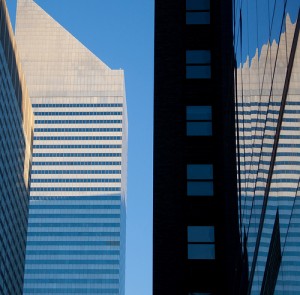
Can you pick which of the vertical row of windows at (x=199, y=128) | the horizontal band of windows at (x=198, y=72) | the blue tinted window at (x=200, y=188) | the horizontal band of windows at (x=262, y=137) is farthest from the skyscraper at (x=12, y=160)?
the horizontal band of windows at (x=262, y=137)

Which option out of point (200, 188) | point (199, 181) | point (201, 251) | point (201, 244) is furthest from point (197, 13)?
point (201, 251)

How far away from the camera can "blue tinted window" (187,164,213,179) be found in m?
49.3

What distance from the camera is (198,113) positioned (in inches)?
2030

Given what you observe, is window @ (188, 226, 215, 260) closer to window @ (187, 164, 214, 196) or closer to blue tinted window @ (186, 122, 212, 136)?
window @ (187, 164, 214, 196)

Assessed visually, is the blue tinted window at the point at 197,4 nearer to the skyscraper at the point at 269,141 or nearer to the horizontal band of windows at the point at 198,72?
the horizontal band of windows at the point at 198,72

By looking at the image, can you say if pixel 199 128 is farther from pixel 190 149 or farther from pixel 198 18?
pixel 198 18

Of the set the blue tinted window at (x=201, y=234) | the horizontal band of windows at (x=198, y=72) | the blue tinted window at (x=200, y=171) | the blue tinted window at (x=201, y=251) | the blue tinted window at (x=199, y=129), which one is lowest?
the blue tinted window at (x=201, y=251)

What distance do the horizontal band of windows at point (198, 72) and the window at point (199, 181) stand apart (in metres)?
5.98

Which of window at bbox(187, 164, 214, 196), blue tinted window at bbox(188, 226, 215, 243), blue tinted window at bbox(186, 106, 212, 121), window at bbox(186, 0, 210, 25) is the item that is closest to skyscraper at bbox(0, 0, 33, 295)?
window at bbox(186, 0, 210, 25)

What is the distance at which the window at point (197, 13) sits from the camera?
54531 mm

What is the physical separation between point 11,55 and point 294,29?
4581 inches

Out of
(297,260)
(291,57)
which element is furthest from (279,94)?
(297,260)

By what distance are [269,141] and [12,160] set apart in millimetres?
111690

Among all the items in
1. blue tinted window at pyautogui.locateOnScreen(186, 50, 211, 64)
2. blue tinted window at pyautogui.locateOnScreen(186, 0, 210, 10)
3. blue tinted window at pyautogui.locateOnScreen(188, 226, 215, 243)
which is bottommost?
blue tinted window at pyautogui.locateOnScreen(188, 226, 215, 243)
